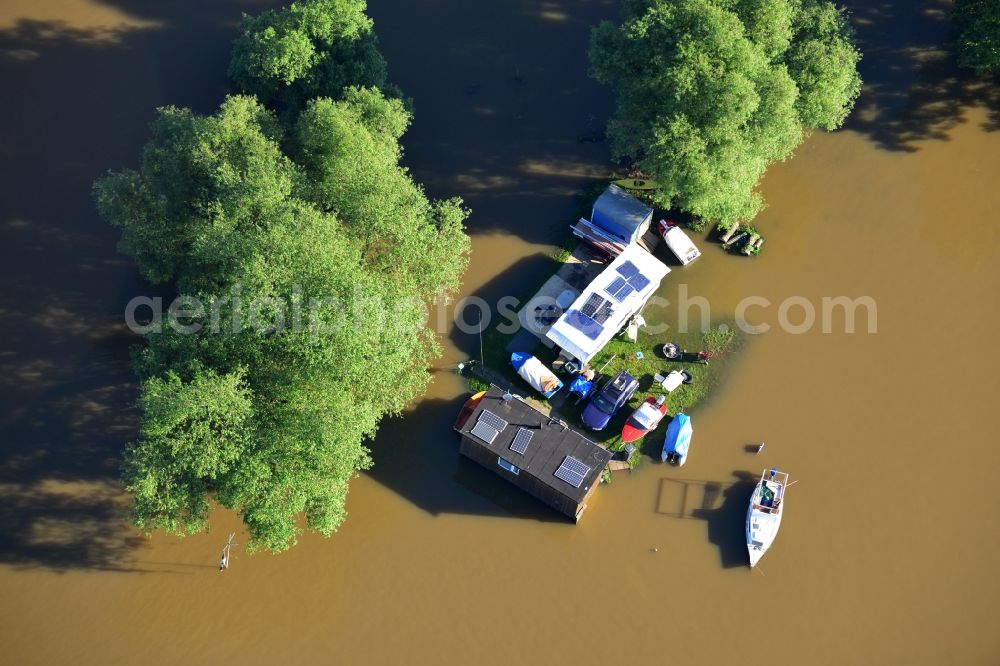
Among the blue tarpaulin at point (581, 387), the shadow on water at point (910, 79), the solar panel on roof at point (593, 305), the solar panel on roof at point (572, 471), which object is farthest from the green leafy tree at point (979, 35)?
the solar panel on roof at point (572, 471)

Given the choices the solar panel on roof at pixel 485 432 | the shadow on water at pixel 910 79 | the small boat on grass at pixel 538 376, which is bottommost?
the solar panel on roof at pixel 485 432

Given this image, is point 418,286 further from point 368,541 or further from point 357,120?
point 368,541

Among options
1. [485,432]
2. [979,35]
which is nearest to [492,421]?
[485,432]

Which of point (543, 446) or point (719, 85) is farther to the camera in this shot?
point (719, 85)

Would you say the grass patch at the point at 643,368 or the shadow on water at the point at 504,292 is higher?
the shadow on water at the point at 504,292

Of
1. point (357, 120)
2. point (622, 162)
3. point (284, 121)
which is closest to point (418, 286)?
point (357, 120)

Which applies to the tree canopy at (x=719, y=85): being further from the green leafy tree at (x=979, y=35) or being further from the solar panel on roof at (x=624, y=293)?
the green leafy tree at (x=979, y=35)

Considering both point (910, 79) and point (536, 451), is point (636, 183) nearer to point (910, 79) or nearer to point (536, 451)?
point (536, 451)
